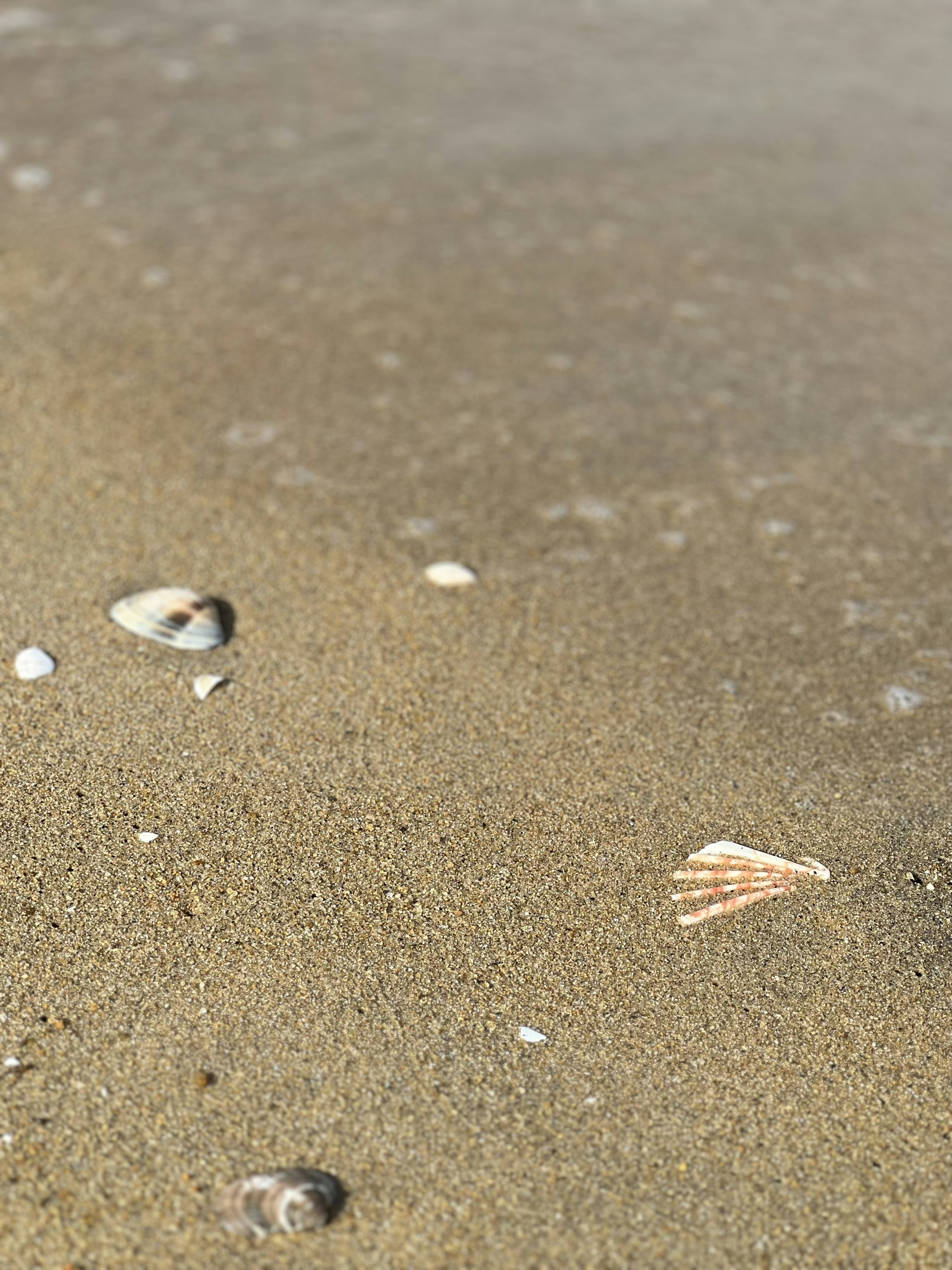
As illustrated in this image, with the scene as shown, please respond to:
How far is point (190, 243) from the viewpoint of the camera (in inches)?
163

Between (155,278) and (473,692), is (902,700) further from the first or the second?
(155,278)

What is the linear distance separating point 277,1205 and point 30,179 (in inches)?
160

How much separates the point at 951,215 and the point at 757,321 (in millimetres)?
1330

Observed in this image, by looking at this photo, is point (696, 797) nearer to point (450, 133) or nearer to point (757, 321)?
point (757, 321)

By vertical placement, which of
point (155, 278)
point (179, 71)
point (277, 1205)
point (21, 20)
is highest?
point (21, 20)

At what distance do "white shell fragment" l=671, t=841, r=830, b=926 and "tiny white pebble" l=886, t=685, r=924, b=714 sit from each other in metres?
0.54

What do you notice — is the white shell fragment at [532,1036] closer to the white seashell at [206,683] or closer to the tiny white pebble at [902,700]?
the white seashell at [206,683]

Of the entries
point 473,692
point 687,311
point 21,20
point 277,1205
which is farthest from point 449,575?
point 21,20

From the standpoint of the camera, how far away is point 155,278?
12.8ft

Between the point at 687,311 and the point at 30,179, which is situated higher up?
the point at 30,179

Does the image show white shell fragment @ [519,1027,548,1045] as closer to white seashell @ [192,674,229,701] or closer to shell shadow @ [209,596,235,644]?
white seashell @ [192,674,229,701]

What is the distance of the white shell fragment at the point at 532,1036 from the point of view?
177 cm

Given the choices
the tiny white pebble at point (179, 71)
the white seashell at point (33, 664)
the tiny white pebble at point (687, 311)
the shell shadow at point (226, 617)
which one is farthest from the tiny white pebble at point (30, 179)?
the white seashell at point (33, 664)

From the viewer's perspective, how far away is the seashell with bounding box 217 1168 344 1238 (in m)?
1.50
